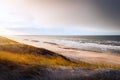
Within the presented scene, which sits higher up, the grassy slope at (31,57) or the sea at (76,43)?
the sea at (76,43)

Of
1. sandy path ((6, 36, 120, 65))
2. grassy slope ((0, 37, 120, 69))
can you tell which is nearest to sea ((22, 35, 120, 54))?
sandy path ((6, 36, 120, 65))

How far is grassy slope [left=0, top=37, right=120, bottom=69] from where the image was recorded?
13.6ft

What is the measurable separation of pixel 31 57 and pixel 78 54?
2.49 feet

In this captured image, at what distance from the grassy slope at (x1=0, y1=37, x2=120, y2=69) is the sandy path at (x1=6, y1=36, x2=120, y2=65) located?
0.23ft

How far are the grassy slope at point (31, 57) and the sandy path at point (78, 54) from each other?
7 centimetres

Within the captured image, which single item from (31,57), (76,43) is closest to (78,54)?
(76,43)

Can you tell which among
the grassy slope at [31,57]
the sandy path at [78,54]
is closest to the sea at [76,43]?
the sandy path at [78,54]

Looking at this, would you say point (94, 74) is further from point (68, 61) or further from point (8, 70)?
point (8, 70)

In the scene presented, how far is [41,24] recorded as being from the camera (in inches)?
177

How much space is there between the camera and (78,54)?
433 centimetres

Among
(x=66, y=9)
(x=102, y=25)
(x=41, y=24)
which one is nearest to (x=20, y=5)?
(x=41, y=24)

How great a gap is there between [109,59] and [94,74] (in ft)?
1.18

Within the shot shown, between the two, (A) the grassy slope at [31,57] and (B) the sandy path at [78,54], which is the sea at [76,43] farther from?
(A) the grassy slope at [31,57]

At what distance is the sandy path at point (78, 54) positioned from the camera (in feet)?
13.8
